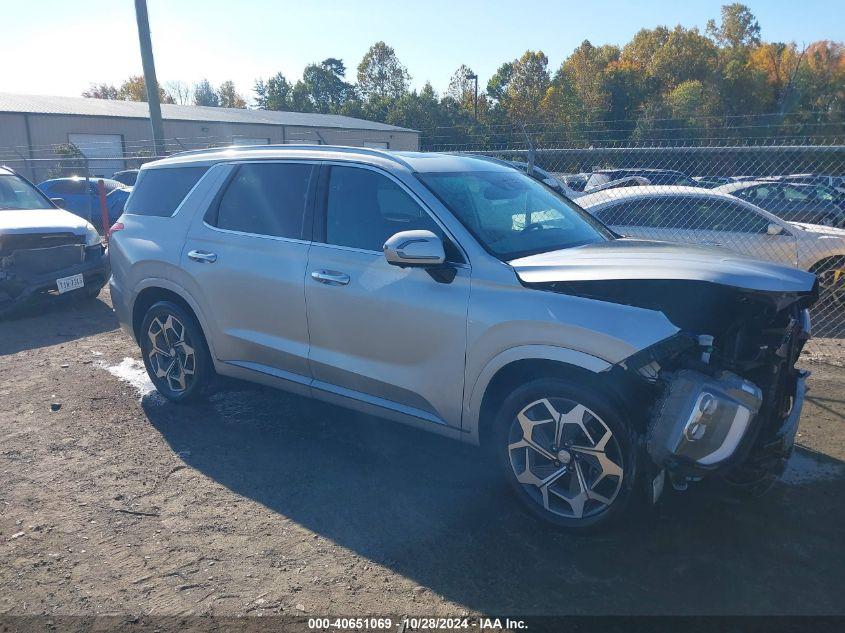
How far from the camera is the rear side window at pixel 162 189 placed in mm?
5172

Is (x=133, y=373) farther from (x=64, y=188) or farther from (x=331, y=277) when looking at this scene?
(x=64, y=188)

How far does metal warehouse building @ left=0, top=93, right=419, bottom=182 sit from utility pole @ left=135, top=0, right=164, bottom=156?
12360mm

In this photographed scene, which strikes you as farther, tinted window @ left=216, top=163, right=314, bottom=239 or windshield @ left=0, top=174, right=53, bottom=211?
windshield @ left=0, top=174, right=53, bottom=211

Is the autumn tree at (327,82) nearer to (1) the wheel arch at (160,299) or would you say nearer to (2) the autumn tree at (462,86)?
(2) the autumn tree at (462,86)

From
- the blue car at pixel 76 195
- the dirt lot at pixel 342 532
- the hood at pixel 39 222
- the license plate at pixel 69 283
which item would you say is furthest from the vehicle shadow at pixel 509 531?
the blue car at pixel 76 195

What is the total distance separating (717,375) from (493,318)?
3.58ft

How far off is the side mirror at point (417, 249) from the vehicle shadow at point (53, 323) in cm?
526

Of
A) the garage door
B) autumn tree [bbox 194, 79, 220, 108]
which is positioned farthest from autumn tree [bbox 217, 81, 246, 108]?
the garage door

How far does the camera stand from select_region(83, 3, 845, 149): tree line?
37.6 m

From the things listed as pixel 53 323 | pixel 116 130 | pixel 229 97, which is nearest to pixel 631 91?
pixel 116 130

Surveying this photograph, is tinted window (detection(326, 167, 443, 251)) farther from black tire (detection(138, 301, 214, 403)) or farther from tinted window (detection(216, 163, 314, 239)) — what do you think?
black tire (detection(138, 301, 214, 403))

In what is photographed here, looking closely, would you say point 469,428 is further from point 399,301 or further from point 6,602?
point 6,602

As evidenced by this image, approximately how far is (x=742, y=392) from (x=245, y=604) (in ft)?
7.82

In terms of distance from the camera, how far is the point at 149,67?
1286 cm
